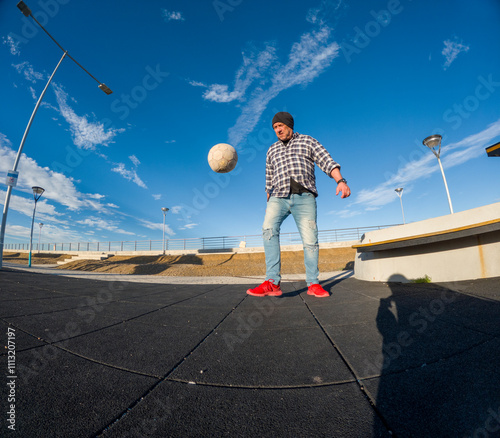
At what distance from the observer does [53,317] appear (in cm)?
184

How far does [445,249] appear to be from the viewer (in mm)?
3029

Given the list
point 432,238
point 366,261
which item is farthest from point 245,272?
point 432,238

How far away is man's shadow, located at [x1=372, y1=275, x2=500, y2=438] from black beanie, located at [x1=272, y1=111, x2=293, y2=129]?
2.54 metres

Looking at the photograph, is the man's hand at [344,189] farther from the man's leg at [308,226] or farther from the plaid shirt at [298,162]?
the man's leg at [308,226]

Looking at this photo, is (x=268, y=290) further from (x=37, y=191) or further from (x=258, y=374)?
(x=37, y=191)

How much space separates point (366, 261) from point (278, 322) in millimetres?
2852

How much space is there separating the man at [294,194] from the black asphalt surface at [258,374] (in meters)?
0.99

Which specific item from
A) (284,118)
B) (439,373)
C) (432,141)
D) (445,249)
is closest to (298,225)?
(284,118)

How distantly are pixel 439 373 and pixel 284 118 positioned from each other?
2.99 metres

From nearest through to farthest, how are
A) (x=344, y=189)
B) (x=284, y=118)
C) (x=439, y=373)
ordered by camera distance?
(x=439, y=373)
(x=344, y=189)
(x=284, y=118)

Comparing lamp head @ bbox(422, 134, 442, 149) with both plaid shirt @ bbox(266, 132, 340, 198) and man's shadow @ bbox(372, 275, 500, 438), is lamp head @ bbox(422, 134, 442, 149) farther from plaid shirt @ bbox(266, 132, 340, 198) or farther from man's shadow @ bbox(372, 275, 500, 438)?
man's shadow @ bbox(372, 275, 500, 438)

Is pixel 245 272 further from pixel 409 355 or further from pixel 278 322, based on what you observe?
pixel 409 355

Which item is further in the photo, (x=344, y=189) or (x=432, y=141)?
(x=432, y=141)

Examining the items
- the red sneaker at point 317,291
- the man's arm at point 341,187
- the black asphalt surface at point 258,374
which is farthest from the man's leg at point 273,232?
the black asphalt surface at point 258,374
